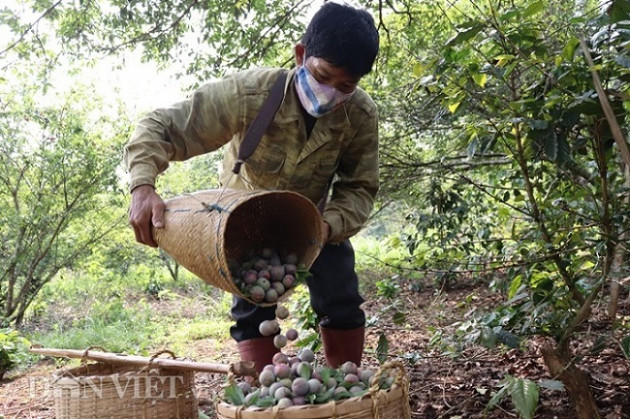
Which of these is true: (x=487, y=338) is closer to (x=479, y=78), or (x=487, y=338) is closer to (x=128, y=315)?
(x=479, y=78)

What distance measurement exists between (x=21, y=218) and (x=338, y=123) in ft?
13.7

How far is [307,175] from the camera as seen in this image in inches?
91.0

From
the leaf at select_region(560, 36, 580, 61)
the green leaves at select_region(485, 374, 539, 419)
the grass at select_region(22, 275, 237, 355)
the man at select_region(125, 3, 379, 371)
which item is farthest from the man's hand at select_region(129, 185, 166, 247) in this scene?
the grass at select_region(22, 275, 237, 355)

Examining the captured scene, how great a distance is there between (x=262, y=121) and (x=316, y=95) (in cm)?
20

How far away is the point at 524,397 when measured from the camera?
1510 mm

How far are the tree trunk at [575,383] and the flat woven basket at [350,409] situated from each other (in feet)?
2.05

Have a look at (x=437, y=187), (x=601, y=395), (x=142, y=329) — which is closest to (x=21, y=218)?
(x=142, y=329)

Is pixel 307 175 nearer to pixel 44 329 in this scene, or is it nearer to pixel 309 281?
pixel 309 281

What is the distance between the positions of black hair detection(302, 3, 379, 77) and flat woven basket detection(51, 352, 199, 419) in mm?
1263

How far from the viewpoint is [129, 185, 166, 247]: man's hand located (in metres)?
1.91

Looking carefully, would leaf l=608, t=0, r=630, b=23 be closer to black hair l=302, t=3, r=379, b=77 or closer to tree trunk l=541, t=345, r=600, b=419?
black hair l=302, t=3, r=379, b=77

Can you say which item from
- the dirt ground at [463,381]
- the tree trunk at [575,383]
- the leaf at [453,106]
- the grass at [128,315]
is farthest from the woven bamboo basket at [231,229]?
the grass at [128,315]

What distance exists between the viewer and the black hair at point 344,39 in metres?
1.92

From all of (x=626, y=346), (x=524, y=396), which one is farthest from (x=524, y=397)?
(x=626, y=346)
